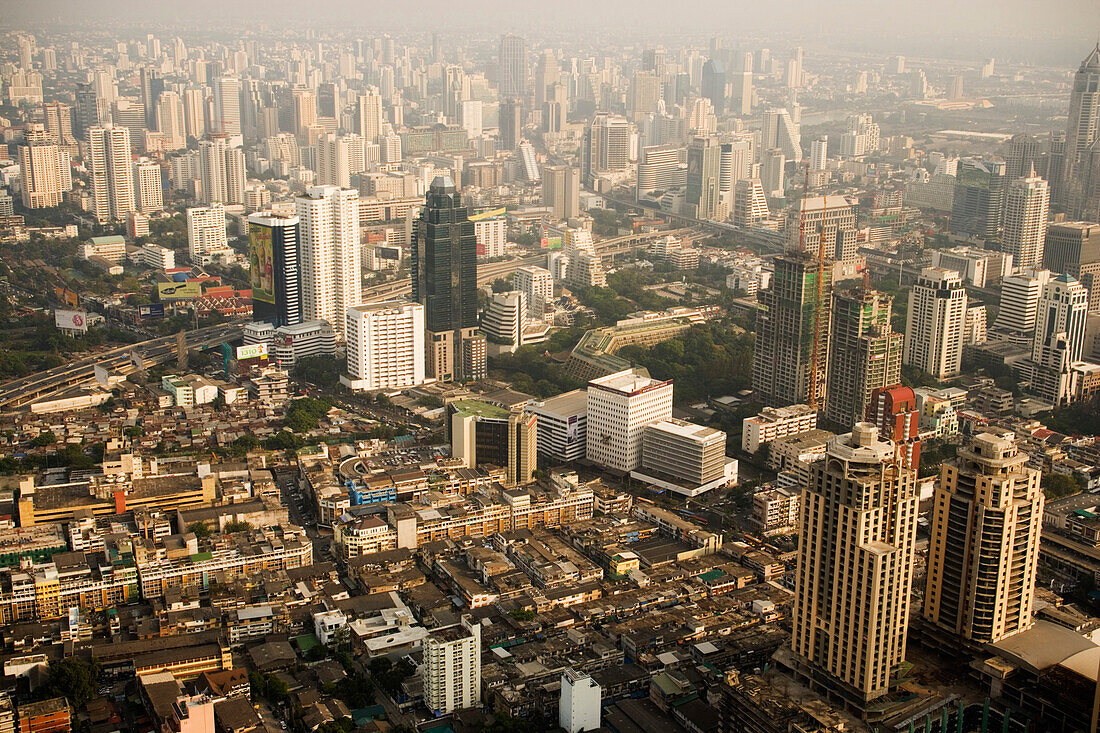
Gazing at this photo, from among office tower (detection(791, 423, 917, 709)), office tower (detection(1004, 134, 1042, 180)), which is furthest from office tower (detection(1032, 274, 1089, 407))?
office tower (detection(1004, 134, 1042, 180))

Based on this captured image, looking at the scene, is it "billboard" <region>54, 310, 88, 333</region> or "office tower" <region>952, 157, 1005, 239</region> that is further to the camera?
"office tower" <region>952, 157, 1005, 239</region>

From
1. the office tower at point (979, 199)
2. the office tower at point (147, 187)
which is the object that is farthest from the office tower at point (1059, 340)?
the office tower at point (147, 187)

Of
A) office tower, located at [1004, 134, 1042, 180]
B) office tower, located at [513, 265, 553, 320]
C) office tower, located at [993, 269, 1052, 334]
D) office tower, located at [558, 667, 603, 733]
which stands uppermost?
office tower, located at [1004, 134, 1042, 180]

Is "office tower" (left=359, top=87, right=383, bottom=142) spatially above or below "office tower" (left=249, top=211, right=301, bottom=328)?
above

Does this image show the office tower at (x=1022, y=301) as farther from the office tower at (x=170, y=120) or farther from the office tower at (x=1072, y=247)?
the office tower at (x=170, y=120)

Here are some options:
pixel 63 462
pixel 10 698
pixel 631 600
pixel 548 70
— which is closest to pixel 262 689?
pixel 10 698

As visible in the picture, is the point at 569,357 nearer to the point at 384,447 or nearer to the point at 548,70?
the point at 384,447

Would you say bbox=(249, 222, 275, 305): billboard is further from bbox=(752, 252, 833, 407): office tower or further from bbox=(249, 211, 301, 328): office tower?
bbox=(752, 252, 833, 407): office tower
